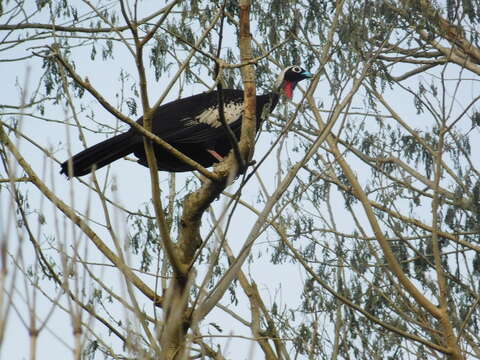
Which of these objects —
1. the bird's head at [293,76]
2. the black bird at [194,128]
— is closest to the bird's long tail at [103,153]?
the black bird at [194,128]

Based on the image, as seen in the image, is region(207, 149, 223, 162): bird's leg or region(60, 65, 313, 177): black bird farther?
region(207, 149, 223, 162): bird's leg

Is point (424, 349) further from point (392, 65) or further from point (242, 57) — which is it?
point (242, 57)

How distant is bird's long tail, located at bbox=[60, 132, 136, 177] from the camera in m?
4.63

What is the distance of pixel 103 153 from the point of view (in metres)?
4.73

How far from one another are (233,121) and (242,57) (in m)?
2.06

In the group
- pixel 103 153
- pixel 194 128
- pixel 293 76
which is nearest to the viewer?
pixel 103 153

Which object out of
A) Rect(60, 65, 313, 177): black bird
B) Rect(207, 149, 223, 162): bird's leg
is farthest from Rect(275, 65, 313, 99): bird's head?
Rect(207, 149, 223, 162): bird's leg

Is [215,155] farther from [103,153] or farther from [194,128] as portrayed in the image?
[103,153]

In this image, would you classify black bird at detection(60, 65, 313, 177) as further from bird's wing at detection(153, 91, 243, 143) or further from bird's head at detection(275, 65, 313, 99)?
bird's head at detection(275, 65, 313, 99)

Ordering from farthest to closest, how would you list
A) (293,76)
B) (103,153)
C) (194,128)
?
(293,76) < (194,128) < (103,153)

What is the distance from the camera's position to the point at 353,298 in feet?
23.0

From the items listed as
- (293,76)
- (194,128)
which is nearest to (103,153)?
(194,128)

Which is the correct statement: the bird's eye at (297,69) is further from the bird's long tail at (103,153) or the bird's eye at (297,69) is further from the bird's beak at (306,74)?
the bird's long tail at (103,153)

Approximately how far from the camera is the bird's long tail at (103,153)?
15.2 ft
